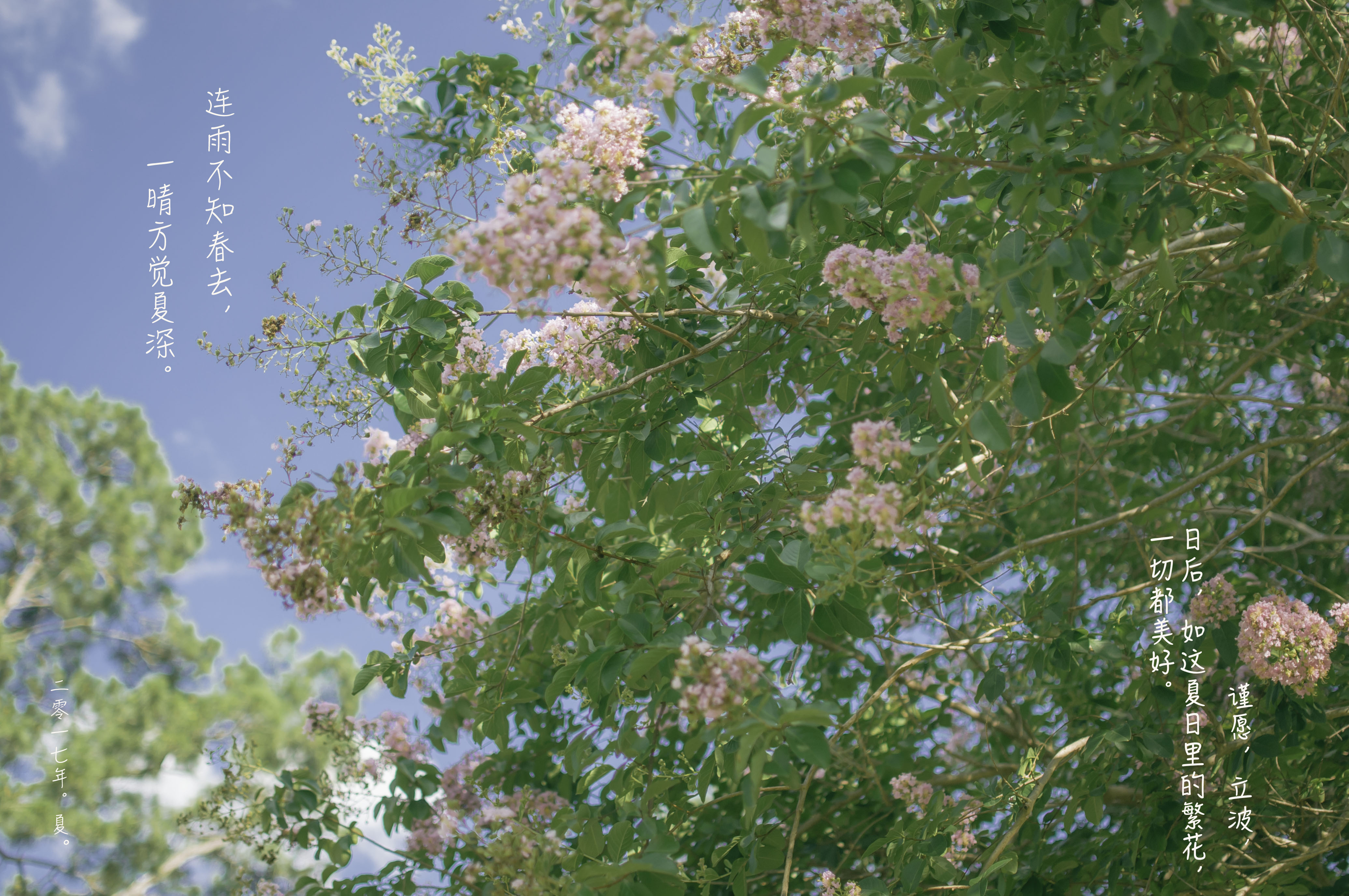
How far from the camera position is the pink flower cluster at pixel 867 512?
142 centimetres

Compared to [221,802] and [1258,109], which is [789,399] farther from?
[221,802]

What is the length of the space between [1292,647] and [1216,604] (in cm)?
21

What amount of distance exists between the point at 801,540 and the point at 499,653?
44.2 inches

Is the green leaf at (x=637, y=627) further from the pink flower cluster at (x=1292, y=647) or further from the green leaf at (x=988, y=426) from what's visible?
the pink flower cluster at (x=1292, y=647)

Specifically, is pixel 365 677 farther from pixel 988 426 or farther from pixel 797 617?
pixel 988 426

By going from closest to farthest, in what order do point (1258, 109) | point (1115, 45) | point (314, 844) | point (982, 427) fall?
point (982, 427) → point (1115, 45) → point (1258, 109) → point (314, 844)

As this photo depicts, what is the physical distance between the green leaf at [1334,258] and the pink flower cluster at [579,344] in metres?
1.36

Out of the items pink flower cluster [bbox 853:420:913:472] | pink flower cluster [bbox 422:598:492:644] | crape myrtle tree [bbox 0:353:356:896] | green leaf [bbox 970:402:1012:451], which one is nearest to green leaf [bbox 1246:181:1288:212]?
green leaf [bbox 970:402:1012:451]

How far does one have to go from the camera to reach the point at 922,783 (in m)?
2.55

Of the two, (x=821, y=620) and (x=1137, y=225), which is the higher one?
(x=1137, y=225)

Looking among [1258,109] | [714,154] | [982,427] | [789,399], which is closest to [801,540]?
[982,427]

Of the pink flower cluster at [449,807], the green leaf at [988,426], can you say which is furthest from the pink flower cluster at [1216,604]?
the pink flower cluster at [449,807]

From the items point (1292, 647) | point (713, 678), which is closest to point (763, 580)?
point (713, 678)

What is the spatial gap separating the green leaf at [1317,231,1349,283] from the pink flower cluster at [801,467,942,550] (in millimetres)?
834
